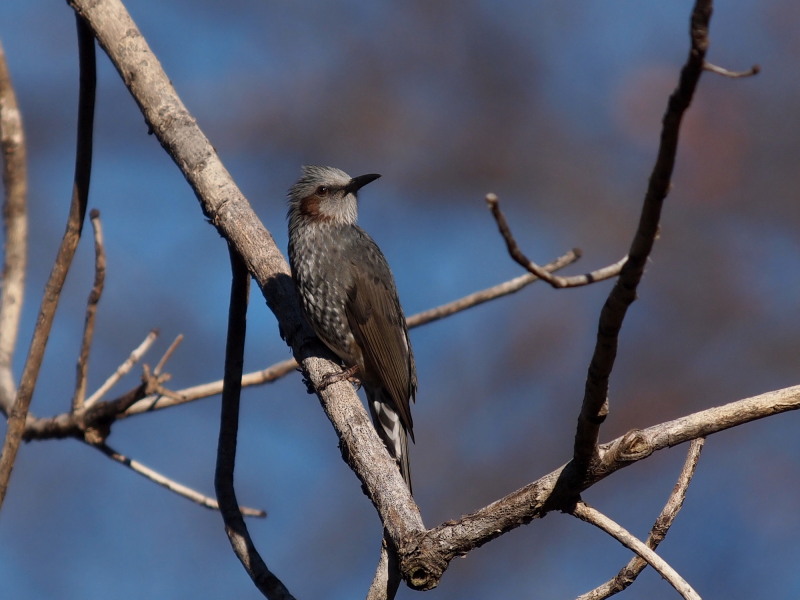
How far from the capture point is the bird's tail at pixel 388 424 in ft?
14.3

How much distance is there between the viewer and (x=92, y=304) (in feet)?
11.7

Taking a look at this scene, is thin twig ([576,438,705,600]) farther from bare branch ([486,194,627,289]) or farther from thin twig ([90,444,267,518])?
thin twig ([90,444,267,518])

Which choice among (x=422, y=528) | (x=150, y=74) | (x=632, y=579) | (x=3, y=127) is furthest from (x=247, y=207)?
(x=632, y=579)

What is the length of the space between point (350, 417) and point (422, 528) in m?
0.76

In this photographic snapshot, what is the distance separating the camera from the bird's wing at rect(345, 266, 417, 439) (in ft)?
14.6

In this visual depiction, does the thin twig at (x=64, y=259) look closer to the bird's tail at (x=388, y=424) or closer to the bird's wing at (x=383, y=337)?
the bird's wing at (x=383, y=337)

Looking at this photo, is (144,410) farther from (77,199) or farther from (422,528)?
(422,528)

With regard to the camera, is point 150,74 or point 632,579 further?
point 150,74

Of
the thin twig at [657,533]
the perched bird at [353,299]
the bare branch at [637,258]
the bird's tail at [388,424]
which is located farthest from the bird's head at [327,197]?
the bare branch at [637,258]

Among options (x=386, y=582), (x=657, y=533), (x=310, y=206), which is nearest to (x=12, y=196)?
(x=310, y=206)

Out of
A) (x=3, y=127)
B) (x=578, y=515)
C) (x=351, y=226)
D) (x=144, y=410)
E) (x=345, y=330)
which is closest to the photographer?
(x=578, y=515)

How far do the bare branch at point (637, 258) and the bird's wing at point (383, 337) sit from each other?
2.23 m

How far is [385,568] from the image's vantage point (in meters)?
2.70

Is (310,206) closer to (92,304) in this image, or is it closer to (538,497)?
(92,304)
